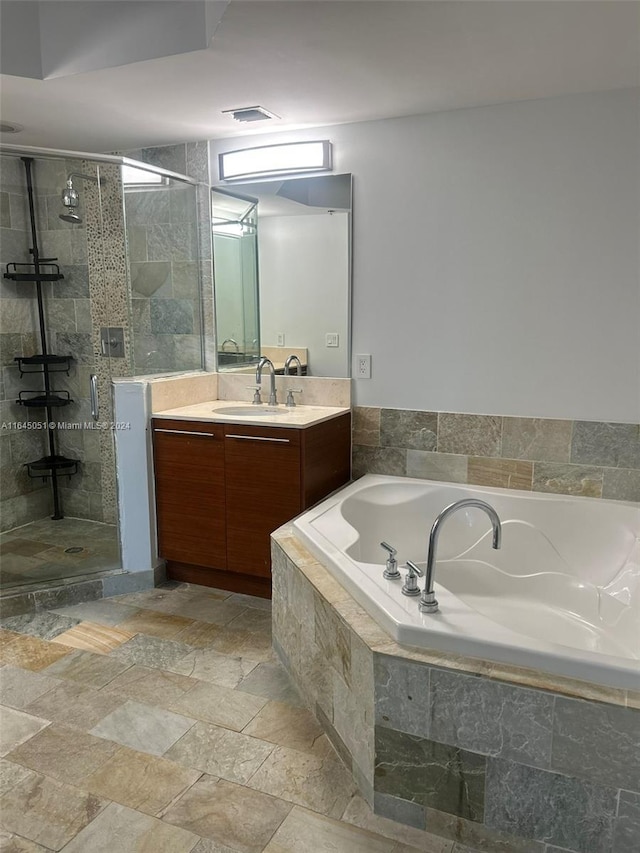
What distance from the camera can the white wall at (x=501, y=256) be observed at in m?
2.65

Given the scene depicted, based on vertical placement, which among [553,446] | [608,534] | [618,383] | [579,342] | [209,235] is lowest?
[608,534]

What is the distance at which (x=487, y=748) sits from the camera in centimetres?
156

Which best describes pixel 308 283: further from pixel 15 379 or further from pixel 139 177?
pixel 15 379

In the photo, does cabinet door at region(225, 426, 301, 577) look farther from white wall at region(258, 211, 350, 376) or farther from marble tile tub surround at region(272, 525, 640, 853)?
marble tile tub surround at region(272, 525, 640, 853)

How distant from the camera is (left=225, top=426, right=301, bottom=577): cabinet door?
9.32ft

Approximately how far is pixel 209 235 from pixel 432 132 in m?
1.32

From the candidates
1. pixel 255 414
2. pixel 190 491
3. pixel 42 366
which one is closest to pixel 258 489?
pixel 190 491

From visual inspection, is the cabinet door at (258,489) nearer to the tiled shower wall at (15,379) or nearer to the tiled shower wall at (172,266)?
the tiled shower wall at (172,266)

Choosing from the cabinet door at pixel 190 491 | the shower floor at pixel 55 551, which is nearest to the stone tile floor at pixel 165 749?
the shower floor at pixel 55 551

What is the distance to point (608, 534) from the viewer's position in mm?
2658

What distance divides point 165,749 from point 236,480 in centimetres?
125

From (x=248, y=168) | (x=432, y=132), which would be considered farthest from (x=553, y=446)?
(x=248, y=168)

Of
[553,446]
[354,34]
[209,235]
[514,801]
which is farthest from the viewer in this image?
[209,235]

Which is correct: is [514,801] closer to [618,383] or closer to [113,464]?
[618,383]
